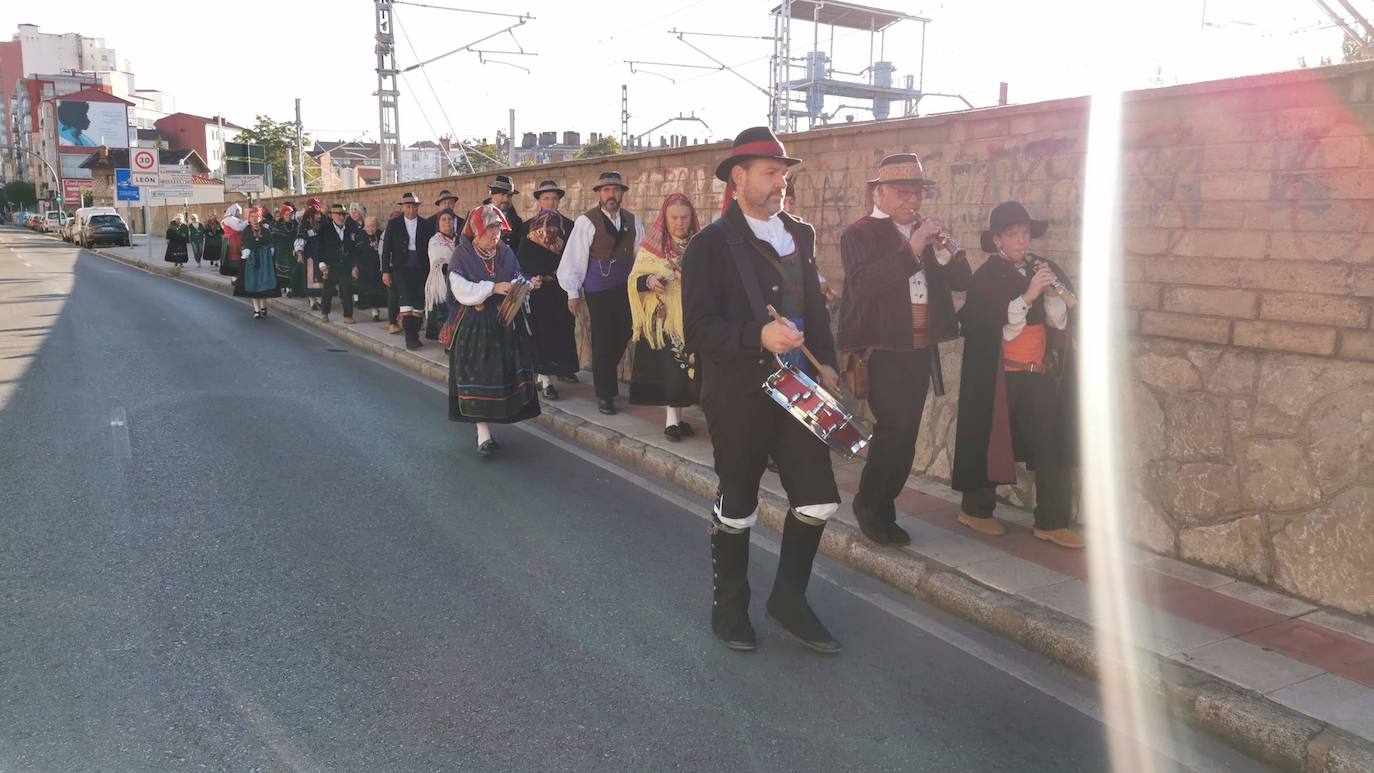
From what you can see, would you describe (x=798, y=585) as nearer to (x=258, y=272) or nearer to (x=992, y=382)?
(x=992, y=382)

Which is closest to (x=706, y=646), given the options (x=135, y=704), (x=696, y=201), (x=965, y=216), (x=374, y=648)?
(x=374, y=648)

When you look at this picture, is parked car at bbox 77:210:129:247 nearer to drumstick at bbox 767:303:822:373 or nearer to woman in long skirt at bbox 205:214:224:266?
woman in long skirt at bbox 205:214:224:266

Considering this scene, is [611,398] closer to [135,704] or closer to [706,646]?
[706,646]

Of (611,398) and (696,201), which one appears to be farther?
(696,201)

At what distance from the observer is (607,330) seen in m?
8.79

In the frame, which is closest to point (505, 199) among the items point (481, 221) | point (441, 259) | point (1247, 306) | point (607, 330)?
point (441, 259)

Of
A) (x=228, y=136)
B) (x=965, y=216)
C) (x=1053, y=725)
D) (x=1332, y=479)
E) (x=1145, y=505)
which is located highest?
(x=228, y=136)

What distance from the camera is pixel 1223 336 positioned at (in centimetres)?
477

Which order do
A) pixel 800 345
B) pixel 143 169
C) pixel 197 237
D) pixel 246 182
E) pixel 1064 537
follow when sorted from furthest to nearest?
pixel 246 182 < pixel 143 169 < pixel 197 237 < pixel 1064 537 < pixel 800 345

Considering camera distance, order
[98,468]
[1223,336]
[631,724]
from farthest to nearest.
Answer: [98,468]
[1223,336]
[631,724]

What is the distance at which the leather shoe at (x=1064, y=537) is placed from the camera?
5105 millimetres

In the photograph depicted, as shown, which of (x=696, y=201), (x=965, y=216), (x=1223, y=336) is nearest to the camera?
(x=1223, y=336)

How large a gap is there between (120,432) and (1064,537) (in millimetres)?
7077

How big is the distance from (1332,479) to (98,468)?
7349 millimetres
